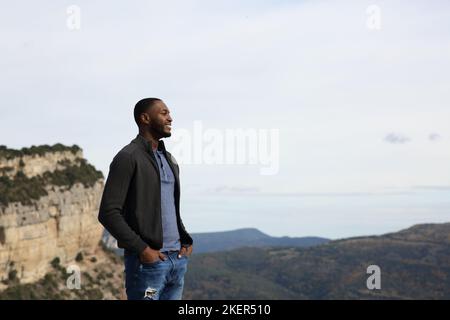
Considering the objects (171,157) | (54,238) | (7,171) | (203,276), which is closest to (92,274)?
(54,238)

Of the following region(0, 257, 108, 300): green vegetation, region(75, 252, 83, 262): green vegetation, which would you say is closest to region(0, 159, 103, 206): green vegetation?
region(0, 257, 108, 300): green vegetation

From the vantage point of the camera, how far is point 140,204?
7.68 meters

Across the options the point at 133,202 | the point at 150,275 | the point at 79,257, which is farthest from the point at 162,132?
the point at 79,257

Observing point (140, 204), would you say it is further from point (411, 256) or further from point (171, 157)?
point (411, 256)

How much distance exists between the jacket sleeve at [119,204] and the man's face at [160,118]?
56 cm

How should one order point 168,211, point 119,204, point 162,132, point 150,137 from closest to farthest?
point 119,204, point 168,211, point 162,132, point 150,137

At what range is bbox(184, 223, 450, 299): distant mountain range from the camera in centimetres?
15775

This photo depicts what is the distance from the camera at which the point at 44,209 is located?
A: 305ft

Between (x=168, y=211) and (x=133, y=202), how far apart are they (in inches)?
17.8

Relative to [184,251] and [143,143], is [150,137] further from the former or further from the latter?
[184,251]

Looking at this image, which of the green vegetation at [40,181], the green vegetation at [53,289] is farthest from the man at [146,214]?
the green vegetation at [40,181]

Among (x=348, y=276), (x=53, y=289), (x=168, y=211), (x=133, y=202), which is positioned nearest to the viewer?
(x=133, y=202)

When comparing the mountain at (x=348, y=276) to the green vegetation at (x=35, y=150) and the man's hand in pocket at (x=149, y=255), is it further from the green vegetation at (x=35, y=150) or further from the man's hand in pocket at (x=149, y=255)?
the man's hand in pocket at (x=149, y=255)
